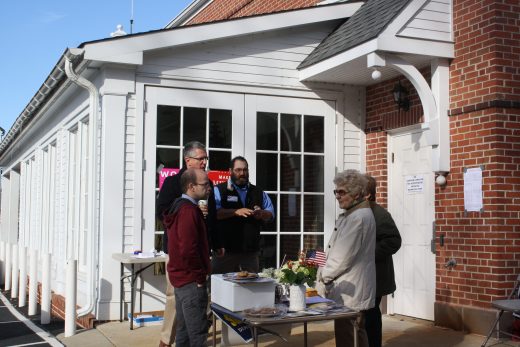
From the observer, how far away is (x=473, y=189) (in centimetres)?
705

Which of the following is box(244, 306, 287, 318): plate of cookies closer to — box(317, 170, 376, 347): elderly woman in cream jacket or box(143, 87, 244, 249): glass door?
box(317, 170, 376, 347): elderly woman in cream jacket

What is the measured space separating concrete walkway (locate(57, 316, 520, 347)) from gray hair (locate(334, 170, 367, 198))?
2.29 m

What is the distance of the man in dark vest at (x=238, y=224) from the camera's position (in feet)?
21.6

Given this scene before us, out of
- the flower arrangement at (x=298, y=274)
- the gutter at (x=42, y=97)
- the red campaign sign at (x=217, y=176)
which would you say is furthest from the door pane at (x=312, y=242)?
the flower arrangement at (x=298, y=274)

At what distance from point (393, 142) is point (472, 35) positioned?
5.98 feet

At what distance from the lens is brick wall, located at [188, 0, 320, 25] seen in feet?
39.4

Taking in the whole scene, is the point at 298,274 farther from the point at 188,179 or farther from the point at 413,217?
the point at 413,217

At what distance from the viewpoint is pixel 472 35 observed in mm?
7227

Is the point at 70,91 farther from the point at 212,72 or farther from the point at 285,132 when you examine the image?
the point at 285,132

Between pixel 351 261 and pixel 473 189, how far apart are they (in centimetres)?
286

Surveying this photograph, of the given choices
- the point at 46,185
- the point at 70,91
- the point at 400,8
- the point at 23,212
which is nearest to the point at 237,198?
the point at 400,8

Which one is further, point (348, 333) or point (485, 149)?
point (485, 149)

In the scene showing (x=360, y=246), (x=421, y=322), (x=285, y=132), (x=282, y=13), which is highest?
(x=282, y=13)

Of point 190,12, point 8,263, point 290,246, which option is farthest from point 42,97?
point 190,12
